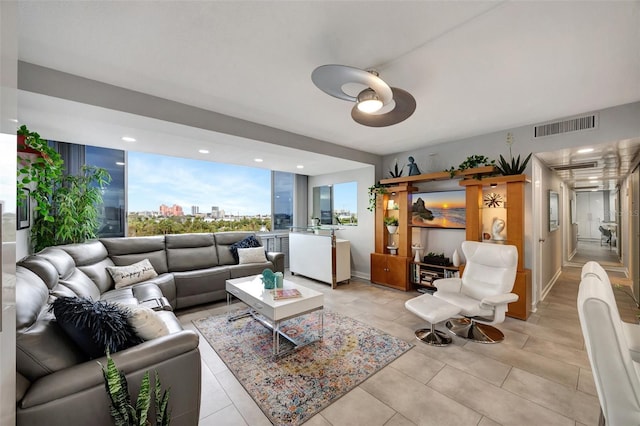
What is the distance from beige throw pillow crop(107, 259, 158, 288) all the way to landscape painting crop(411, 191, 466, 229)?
427cm

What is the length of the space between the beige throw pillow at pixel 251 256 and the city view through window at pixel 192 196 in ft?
4.34

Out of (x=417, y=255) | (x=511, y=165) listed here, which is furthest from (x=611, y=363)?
(x=417, y=255)

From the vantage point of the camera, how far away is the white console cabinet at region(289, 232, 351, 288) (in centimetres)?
480

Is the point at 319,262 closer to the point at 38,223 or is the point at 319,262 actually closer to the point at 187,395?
the point at 187,395

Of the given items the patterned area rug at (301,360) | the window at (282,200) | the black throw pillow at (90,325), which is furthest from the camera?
the window at (282,200)

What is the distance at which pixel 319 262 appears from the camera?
501 cm

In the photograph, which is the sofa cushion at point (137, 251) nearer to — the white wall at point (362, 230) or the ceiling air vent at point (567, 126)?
the white wall at point (362, 230)

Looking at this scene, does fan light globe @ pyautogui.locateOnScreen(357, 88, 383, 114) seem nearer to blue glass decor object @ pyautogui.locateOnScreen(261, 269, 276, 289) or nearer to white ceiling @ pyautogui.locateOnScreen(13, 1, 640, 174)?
white ceiling @ pyautogui.locateOnScreen(13, 1, 640, 174)

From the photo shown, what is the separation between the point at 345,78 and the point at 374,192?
134 inches

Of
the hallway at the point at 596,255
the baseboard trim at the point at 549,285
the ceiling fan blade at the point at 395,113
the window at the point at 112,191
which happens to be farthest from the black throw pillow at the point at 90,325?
the hallway at the point at 596,255

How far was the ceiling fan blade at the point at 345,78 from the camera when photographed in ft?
5.04

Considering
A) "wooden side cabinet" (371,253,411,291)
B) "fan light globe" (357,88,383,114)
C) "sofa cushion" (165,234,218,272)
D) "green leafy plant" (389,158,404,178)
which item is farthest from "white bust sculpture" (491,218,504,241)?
"sofa cushion" (165,234,218,272)

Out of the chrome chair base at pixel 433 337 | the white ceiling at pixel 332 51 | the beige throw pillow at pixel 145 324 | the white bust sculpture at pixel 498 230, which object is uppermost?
the white ceiling at pixel 332 51

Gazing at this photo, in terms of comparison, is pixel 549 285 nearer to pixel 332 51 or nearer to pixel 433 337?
pixel 433 337
